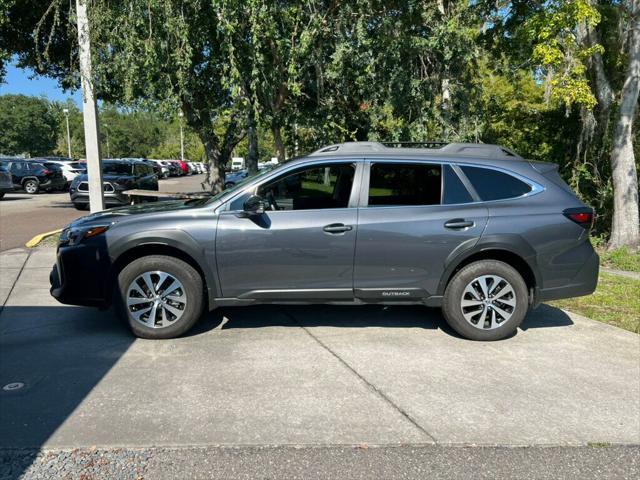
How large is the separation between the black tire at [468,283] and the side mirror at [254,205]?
192 cm

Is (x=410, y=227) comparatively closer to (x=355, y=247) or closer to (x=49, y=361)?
(x=355, y=247)

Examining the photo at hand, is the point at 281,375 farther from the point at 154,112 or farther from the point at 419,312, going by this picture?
the point at 154,112

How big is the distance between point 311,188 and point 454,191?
138 centimetres

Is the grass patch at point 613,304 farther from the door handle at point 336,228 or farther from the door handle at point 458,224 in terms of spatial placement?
the door handle at point 336,228

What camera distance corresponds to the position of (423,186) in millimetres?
5098

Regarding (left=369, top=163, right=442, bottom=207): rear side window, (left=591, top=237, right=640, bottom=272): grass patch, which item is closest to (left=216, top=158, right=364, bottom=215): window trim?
(left=369, top=163, right=442, bottom=207): rear side window

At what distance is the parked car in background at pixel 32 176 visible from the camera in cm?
→ 2580

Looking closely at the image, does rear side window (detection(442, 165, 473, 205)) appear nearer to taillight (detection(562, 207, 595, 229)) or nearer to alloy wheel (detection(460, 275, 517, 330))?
alloy wheel (detection(460, 275, 517, 330))

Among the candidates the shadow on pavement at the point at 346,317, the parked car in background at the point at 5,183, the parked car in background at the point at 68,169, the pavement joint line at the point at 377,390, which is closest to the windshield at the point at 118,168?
the parked car in background at the point at 5,183

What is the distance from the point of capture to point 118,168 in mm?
17547

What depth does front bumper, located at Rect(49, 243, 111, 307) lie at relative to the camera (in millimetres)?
4855

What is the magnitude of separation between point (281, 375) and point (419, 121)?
759 cm

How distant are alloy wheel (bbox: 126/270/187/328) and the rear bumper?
3.38 meters

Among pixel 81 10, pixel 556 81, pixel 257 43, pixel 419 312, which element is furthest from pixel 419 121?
pixel 81 10
